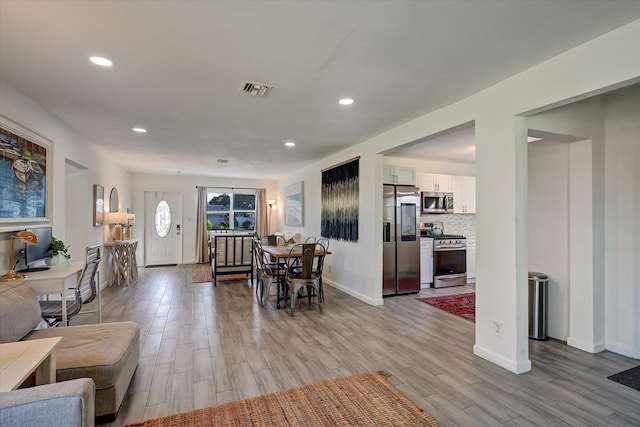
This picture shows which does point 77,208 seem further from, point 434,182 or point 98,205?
point 434,182

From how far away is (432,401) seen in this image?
2.22 meters

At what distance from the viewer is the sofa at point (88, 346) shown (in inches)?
75.5

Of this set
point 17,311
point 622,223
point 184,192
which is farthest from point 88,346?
point 184,192

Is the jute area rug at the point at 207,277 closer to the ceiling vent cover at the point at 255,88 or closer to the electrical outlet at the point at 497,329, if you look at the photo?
the ceiling vent cover at the point at 255,88

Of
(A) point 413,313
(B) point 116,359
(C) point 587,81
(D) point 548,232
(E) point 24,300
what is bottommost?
(A) point 413,313

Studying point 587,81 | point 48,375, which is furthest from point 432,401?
point 587,81

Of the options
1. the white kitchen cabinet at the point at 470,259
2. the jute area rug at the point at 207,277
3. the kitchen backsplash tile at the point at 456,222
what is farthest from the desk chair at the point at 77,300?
the white kitchen cabinet at the point at 470,259

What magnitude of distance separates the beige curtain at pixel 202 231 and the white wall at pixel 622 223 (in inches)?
331

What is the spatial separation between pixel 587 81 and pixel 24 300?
4.37 m

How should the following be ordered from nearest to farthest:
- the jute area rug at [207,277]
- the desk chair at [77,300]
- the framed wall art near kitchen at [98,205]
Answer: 1. the desk chair at [77,300]
2. the framed wall art near kitchen at [98,205]
3. the jute area rug at [207,277]

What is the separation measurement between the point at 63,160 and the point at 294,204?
16.1 ft

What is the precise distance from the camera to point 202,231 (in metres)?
8.84

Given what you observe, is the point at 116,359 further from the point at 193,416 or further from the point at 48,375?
the point at 193,416

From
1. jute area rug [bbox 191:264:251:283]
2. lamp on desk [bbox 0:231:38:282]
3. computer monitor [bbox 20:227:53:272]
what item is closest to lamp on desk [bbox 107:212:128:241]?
jute area rug [bbox 191:264:251:283]
